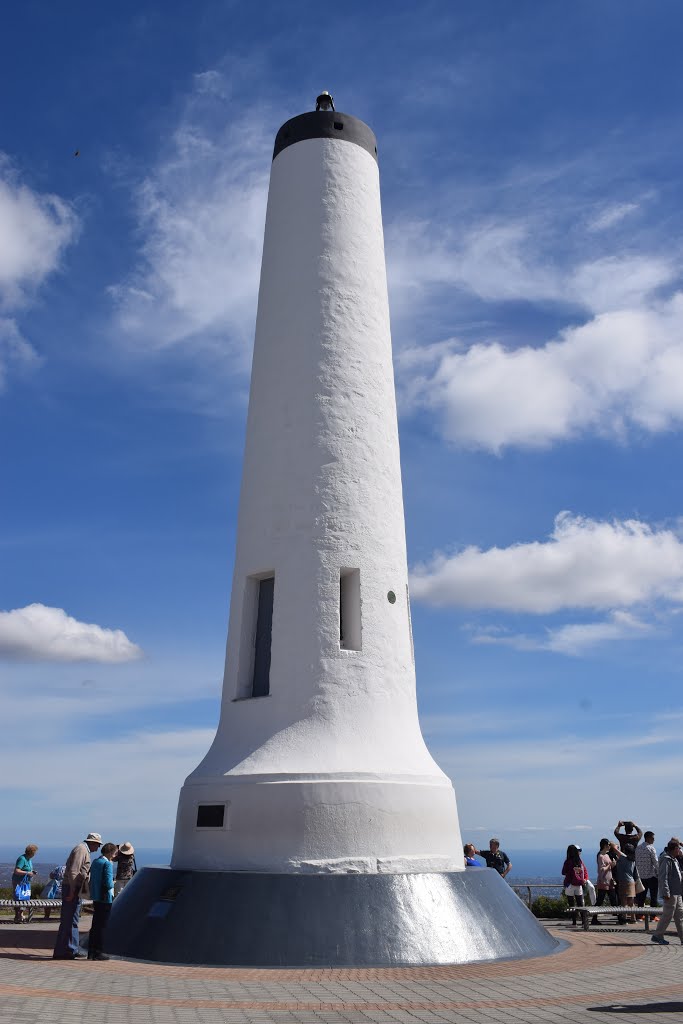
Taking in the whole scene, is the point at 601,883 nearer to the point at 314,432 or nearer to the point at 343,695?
the point at 343,695

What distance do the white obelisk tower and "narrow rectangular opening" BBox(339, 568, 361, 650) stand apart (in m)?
0.04

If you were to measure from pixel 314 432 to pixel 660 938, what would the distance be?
9.07 m

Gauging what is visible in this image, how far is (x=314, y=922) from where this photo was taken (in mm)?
10398

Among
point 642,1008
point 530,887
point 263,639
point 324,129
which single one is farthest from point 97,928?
point 324,129

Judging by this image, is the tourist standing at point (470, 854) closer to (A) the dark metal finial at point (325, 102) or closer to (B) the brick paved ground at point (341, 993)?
(B) the brick paved ground at point (341, 993)

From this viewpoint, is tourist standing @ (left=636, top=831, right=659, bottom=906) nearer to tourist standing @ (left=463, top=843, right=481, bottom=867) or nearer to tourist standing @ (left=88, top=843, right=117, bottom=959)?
tourist standing @ (left=463, top=843, right=481, bottom=867)

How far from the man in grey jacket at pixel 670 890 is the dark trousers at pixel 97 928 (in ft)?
25.8

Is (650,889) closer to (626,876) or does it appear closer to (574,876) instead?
(626,876)

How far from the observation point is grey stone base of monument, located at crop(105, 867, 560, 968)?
1021 centimetres

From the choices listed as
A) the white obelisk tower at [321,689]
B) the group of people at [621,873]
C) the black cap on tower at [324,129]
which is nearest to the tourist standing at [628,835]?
the group of people at [621,873]

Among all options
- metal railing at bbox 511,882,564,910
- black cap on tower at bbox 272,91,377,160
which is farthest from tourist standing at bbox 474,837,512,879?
black cap on tower at bbox 272,91,377,160

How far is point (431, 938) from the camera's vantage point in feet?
34.5

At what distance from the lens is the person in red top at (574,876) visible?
55.1ft

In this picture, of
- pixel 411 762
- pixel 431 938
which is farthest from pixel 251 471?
pixel 431 938
